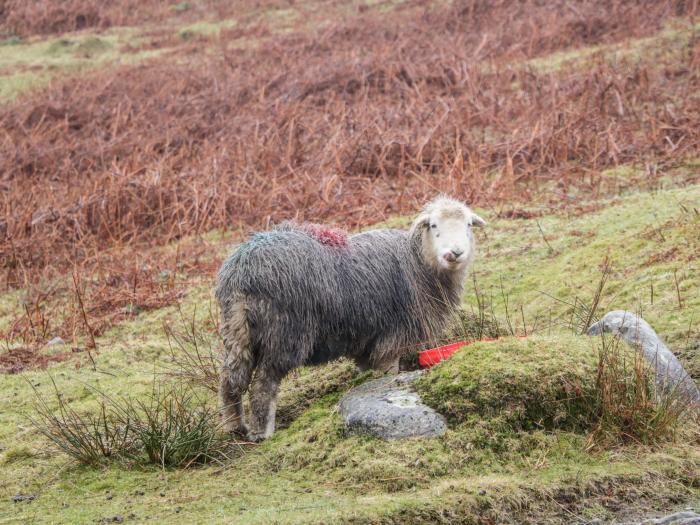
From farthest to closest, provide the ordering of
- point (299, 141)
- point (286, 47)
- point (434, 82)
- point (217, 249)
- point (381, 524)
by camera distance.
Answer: point (286, 47), point (434, 82), point (299, 141), point (217, 249), point (381, 524)

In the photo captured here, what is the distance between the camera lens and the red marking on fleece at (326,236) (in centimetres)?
633

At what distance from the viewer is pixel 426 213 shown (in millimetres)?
6844

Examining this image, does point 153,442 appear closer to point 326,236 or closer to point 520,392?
point 326,236

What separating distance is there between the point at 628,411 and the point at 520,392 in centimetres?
67

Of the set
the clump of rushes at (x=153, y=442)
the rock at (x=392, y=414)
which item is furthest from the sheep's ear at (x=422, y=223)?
the clump of rushes at (x=153, y=442)

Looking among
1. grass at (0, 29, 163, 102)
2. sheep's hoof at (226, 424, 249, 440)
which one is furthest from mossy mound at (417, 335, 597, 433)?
grass at (0, 29, 163, 102)

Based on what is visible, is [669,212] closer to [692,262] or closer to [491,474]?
[692,262]

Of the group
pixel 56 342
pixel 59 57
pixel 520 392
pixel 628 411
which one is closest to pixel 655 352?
pixel 628 411

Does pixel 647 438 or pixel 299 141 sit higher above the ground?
pixel 299 141

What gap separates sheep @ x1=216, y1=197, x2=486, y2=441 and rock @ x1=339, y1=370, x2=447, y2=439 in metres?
0.60

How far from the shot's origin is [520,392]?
17.3 ft

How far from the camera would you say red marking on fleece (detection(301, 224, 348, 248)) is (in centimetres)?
633

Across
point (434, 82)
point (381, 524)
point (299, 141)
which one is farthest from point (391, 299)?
point (434, 82)

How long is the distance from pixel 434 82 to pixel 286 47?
5619mm
